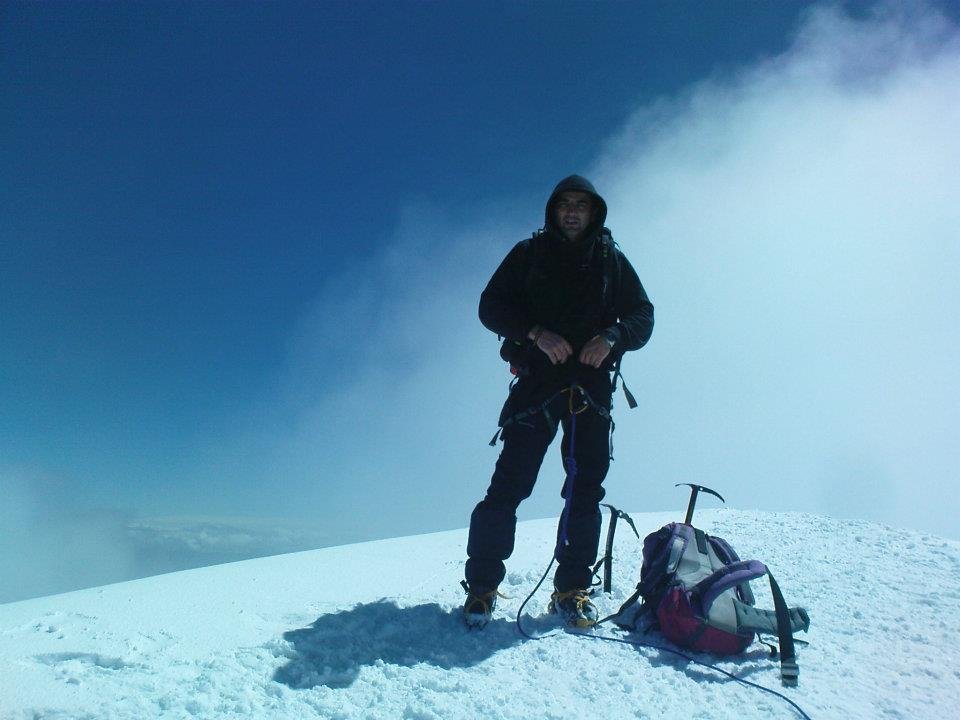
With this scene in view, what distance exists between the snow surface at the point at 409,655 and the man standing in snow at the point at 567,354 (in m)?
0.62

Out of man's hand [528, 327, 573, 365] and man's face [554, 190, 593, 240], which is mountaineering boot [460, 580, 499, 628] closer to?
man's hand [528, 327, 573, 365]

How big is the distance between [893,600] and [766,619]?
1.75m

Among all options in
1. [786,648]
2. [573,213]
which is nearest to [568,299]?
[573,213]

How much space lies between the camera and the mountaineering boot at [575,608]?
3.48m

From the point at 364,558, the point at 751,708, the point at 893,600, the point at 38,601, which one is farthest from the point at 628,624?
the point at 38,601

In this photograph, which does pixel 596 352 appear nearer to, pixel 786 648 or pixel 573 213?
pixel 573 213

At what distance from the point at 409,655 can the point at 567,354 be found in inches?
75.5

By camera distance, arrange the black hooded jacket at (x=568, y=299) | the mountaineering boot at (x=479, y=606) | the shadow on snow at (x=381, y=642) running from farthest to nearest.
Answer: the black hooded jacket at (x=568, y=299) → the mountaineering boot at (x=479, y=606) → the shadow on snow at (x=381, y=642)

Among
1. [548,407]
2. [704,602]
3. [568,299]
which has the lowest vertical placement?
[704,602]

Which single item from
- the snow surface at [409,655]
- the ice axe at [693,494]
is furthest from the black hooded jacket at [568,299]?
the snow surface at [409,655]

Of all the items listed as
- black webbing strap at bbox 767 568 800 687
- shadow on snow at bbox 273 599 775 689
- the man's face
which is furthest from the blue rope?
black webbing strap at bbox 767 568 800 687

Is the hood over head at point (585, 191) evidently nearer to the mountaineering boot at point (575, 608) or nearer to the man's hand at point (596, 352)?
the man's hand at point (596, 352)

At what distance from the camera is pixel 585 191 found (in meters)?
3.83

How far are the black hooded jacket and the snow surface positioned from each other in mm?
1718
